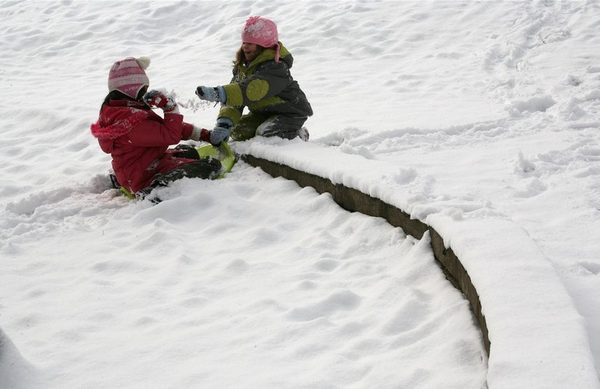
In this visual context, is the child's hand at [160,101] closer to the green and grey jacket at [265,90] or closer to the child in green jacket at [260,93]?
the child in green jacket at [260,93]

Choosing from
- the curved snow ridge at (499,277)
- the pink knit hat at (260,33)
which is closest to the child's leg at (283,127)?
the pink knit hat at (260,33)

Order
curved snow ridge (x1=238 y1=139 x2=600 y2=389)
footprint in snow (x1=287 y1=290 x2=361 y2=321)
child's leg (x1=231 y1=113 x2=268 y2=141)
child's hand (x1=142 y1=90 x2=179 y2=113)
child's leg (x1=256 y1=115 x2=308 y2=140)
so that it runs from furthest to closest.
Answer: child's leg (x1=231 y1=113 x2=268 y2=141)
child's leg (x1=256 y1=115 x2=308 y2=140)
child's hand (x1=142 y1=90 x2=179 y2=113)
footprint in snow (x1=287 y1=290 x2=361 y2=321)
curved snow ridge (x1=238 y1=139 x2=600 y2=389)

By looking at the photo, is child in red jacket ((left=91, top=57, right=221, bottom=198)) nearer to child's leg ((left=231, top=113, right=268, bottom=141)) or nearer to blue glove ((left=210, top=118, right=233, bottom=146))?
blue glove ((left=210, top=118, right=233, bottom=146))

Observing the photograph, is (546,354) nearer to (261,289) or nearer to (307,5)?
(261,289)

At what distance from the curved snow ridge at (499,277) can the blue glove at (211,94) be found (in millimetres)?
1239

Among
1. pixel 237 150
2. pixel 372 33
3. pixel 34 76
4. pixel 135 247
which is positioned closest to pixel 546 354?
pixel 135 247

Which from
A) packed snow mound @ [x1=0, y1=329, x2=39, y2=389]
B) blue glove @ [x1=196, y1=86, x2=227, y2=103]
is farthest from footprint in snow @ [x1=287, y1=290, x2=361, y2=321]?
blue glove @ [x1=196, y1=86, x2=227, y2=103]

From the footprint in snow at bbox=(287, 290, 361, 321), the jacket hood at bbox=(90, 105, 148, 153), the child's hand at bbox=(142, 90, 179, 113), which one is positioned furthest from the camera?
the child's hand at bbox=(142, 90, 179, 113)

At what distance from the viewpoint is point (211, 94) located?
561 cm

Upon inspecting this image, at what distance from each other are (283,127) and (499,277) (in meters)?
3.49

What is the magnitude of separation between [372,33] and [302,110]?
5635mm

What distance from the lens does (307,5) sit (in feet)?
43.3

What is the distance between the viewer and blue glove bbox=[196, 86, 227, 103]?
555 centimetres

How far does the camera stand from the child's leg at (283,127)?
6.04 m
